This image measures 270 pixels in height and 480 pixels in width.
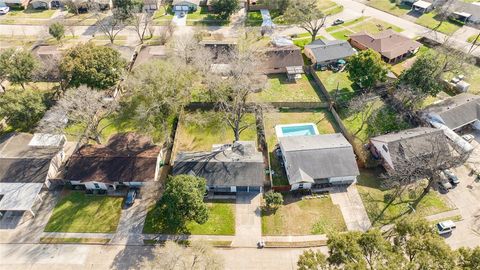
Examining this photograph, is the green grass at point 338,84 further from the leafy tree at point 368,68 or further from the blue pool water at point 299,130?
the blue pool water at point 299,130

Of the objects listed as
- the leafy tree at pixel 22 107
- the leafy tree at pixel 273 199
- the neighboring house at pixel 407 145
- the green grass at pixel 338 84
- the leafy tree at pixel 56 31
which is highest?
the leafy tree at pixel 56 31

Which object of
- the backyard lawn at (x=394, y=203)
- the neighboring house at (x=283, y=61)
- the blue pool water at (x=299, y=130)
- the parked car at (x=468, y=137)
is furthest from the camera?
the neighboring house at (x=283, y=61)

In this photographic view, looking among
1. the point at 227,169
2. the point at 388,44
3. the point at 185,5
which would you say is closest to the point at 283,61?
the point at 388,44

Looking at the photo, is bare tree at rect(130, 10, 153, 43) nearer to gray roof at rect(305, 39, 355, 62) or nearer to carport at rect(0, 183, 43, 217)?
gray roof at rect(305, 39, 355, 62)

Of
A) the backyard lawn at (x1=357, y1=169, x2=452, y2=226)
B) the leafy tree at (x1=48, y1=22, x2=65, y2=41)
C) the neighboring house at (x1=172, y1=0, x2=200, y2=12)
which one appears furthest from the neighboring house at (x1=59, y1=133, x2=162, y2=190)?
the neighboring house at (x1=172, y1=0, x2=200, y2=12)

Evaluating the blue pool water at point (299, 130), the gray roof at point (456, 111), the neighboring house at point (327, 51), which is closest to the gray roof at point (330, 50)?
the neighboring house at point (327, 51)

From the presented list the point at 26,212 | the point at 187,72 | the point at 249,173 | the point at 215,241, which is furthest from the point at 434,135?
the point at 26,212
